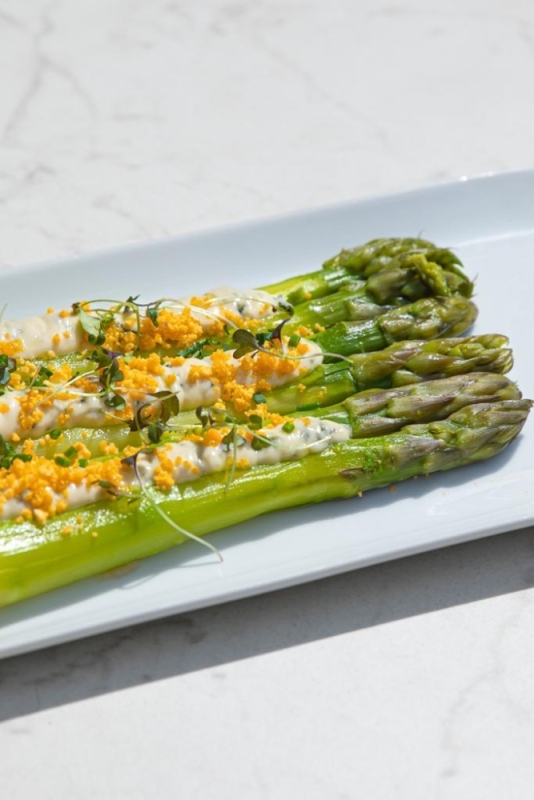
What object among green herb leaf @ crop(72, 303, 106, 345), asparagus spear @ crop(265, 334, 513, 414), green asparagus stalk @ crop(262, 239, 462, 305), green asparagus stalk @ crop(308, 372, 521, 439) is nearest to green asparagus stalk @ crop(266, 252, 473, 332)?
green asparagus stalk @ crop(262, 239, 462, 305)

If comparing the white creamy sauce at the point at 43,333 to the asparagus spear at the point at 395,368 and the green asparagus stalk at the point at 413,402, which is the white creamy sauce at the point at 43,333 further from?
the green asparagus stalk at the point at 413,402

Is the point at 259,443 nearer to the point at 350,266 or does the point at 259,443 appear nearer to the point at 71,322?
the point at 71,322

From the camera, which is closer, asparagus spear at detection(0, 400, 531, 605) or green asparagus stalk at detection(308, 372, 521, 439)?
asparagus spear at detection(0, 400, 531, 605)

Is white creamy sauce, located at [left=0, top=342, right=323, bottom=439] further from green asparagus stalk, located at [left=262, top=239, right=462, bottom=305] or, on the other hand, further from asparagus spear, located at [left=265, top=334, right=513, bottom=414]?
green asparagus stalk, located at [left=262, top=239, right=462, bottom=305]

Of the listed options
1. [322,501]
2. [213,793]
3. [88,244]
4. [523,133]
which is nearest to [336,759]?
[213,793]

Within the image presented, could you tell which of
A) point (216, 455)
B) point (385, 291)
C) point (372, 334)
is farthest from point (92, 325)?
point (385, 291)
